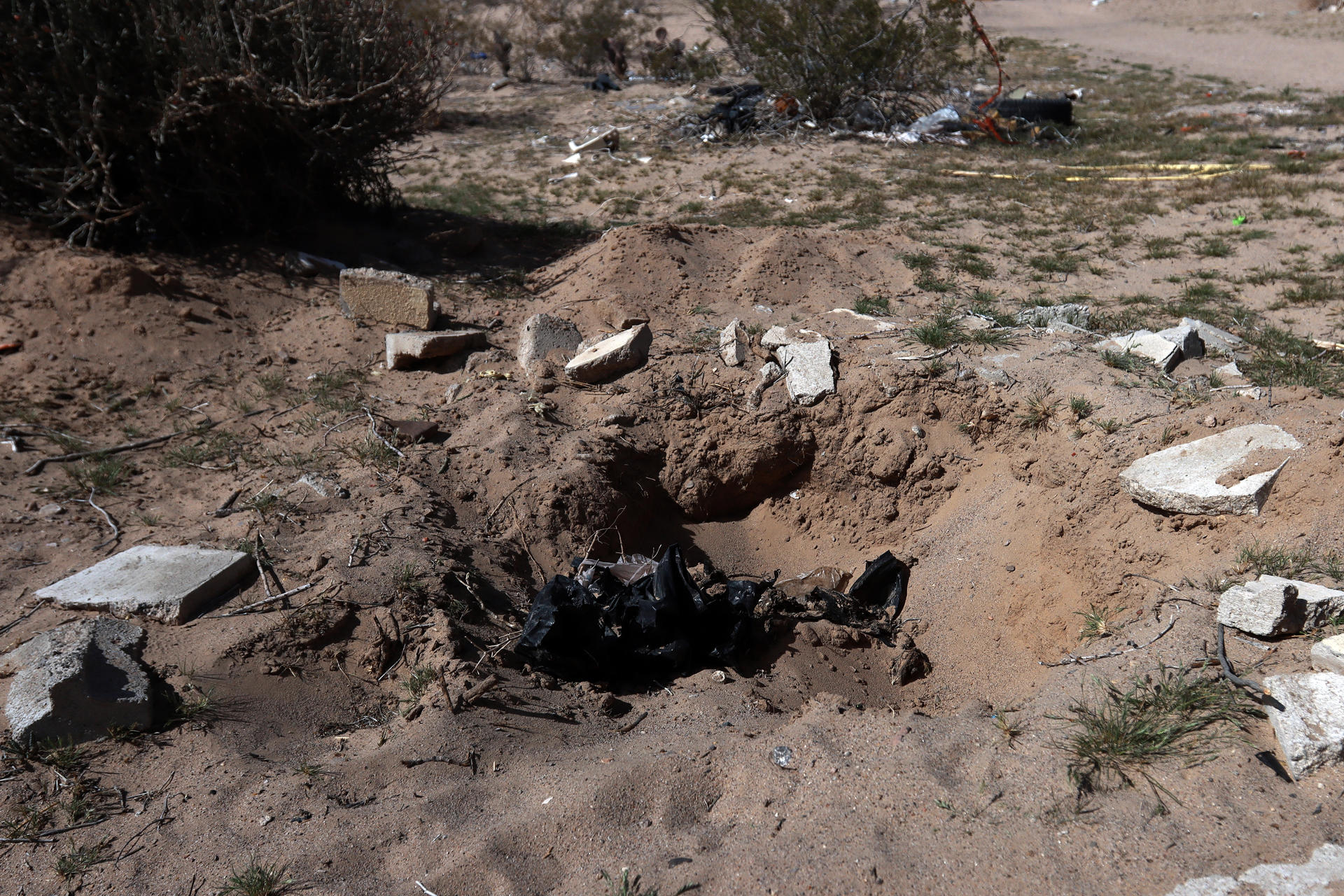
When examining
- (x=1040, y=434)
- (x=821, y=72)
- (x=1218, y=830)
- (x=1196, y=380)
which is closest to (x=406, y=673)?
(x=1218, y=830)

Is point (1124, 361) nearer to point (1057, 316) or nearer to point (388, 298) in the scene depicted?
point (1057, 316)

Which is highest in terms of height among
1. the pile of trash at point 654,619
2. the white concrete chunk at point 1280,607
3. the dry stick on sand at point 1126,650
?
the white concrete chunk at point 1280,607

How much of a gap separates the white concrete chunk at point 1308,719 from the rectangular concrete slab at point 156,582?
3.04m

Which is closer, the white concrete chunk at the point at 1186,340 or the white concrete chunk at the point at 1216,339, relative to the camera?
the white concrete chunk at the point at 1186,340

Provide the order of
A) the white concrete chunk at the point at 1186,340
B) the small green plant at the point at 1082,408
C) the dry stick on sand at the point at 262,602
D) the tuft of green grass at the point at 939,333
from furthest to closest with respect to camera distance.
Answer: the tuft of green grass at the point at 939,333 < the white concrete chunk at the point at 1186,340 < the small green plant at the point at 1082,408 < the dry stick on sand at the point at 262,602

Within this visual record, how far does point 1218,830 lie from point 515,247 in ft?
18.7

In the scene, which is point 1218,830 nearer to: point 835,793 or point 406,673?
point 835,793

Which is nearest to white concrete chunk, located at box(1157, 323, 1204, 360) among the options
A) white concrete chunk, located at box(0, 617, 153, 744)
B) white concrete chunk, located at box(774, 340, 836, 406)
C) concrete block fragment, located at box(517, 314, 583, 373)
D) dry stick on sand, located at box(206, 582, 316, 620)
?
white concrete chunk, located at box(774, 340, 836, 406)

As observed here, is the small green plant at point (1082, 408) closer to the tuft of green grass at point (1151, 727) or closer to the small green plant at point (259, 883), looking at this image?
the tuft of green grass at point (1151, 727)

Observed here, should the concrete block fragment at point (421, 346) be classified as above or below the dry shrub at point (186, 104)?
below

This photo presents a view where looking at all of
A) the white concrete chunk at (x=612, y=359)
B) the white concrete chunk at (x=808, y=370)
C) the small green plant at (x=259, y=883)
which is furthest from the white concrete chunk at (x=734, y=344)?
the small green plant at (x=259, y=883)

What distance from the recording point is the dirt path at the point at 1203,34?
1324 cm

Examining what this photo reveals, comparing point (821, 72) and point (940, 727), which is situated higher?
point (821, 72)

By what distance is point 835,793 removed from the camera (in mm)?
2006
